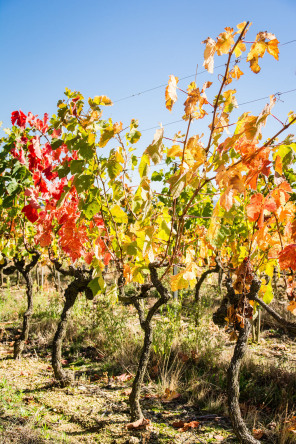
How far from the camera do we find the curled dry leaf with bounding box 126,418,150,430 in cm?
244

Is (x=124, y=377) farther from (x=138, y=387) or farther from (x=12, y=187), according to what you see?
(x=12, y=187)

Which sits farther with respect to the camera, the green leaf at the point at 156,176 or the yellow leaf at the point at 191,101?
the green leaf at the point at 156,176

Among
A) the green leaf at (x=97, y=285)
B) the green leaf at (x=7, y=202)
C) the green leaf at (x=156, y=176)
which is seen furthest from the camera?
the green leaf at (x=156, y=176)

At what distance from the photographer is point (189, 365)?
3.66 m

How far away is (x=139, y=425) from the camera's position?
96.5 inches

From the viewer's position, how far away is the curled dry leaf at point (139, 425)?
2436 mm

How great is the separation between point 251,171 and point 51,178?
5.41 ft

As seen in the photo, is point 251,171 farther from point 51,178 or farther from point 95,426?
point 95,426

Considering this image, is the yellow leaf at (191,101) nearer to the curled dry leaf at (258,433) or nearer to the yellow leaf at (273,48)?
the yellow leaf at (273,48)

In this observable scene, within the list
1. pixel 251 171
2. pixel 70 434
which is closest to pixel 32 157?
pixel 251 171

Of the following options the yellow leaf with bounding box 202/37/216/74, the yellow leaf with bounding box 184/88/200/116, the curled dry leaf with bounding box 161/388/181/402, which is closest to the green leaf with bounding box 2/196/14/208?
the yellow leaf with bounding box 184/88/200/116

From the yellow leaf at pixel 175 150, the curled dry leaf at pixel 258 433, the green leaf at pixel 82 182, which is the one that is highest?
the yellow leaf at pixel 175 150

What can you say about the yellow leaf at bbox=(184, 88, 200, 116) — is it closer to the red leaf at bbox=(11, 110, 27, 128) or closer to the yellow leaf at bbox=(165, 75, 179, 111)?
the yellow leaf at bbox=(165, 75, 179, 111)

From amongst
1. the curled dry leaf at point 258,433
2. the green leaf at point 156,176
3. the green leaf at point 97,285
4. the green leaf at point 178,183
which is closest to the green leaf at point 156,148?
the green leaf at point 178,183
